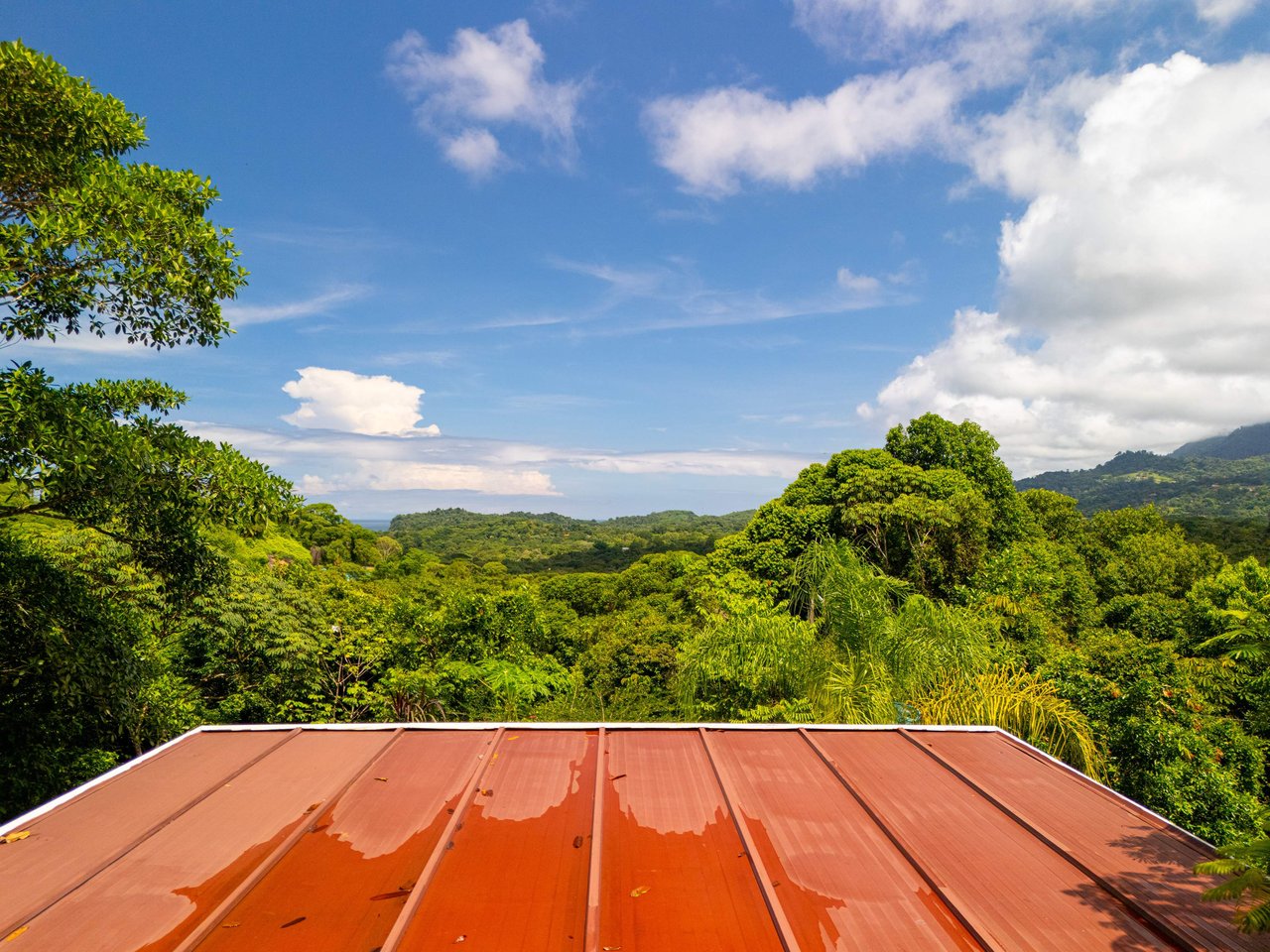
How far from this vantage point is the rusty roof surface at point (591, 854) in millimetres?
2799

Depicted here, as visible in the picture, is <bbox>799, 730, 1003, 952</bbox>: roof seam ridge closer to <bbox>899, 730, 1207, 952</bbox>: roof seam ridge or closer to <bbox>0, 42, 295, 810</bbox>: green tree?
<bbox>899, 730, 1207, 952</bbox>: roof seam ridge

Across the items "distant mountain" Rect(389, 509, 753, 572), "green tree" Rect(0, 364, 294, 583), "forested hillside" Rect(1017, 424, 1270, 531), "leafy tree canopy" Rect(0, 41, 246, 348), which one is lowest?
"distant mountain" Rect(389, 509, 753, 572)

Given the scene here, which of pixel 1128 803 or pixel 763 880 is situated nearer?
pixel 763 880

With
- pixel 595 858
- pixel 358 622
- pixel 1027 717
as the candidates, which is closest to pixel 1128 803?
pixel 595 858

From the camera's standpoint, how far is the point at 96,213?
5.58 meters

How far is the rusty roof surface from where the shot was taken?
280 cm

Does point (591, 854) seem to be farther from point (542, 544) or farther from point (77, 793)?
point (542, 544)

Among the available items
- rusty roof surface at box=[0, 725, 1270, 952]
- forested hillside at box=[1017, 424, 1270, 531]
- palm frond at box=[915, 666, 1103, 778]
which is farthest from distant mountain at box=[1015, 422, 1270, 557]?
rusty roof surface at box=[0, 725, 1270, 952]

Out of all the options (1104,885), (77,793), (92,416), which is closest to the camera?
(1104,885)

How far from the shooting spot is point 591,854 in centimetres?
335

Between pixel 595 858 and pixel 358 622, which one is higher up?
pixel 595 858

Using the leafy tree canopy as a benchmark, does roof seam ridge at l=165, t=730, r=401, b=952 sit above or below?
below

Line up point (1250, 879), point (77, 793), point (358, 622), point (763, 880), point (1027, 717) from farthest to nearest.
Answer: point (358, 622) < point (1027, 717) < point (77, 793) < point (763, 880) < point (1250, 879)

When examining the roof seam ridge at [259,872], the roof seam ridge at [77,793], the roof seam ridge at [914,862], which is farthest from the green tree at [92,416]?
the roof seam ridge at [914,862]
